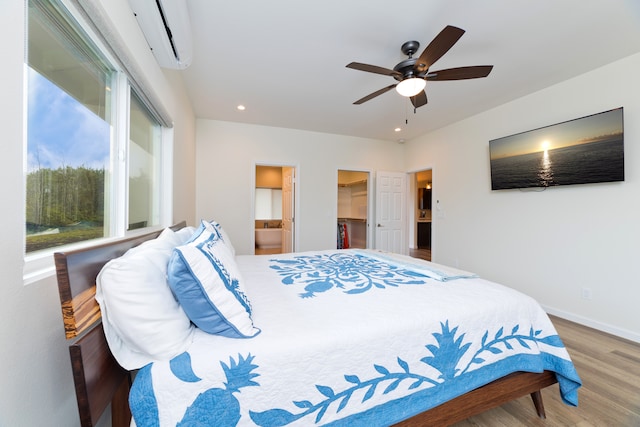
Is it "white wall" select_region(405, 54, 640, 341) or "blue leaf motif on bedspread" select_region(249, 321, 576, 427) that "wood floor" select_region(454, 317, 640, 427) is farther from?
"white wall" select_region(405, 54, 640, 341)

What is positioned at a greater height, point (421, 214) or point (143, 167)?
point (143, 167)

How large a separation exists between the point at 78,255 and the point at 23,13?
732mm

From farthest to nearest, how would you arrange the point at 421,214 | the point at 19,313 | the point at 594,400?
1. the point at 421,214
2. the point at 594,400
3. the point at 19,313

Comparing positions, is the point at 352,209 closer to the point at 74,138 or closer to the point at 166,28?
the point at 166,28

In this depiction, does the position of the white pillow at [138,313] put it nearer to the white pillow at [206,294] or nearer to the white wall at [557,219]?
the white pillow at [206,294]

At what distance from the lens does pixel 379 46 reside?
2279 mm

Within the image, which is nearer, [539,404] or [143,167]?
[539,404]

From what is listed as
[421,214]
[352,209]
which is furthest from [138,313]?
[421,214]

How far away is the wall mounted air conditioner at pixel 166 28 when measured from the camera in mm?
1443

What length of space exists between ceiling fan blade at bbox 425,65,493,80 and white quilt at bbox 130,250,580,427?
1632 millimetres

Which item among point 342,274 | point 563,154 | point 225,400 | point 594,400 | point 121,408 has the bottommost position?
point 594,400

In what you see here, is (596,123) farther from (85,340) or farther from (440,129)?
(85,340)

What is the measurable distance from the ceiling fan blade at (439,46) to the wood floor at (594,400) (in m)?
2.29

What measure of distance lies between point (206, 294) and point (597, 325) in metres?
3.74
